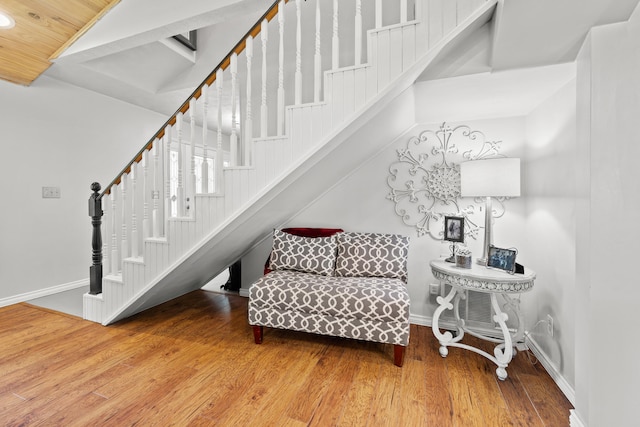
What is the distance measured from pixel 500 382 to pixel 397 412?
74 centimetres

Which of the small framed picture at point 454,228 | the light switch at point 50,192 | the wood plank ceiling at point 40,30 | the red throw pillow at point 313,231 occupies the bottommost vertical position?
the red throw pillow at point 313,231

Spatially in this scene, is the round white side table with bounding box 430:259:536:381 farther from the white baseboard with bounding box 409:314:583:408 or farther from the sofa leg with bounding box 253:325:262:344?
the sofa leg with bounding box 253:325:262:344

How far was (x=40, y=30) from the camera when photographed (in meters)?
2.32

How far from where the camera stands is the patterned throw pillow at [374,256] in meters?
2.31

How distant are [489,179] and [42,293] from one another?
4.55 m

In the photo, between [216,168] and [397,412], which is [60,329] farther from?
[397,412]

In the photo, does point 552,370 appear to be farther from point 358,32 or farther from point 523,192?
point 358,32

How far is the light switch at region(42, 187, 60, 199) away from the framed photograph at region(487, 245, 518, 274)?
4407mm

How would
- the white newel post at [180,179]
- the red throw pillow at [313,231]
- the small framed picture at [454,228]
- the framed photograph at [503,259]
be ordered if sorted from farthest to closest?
the red throw pillow at [313,231]
the white newel post at [180,179]
the small framed picture at [454,228]
the framed photograph at [503,259]

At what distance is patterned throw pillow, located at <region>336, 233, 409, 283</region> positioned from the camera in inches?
91.0

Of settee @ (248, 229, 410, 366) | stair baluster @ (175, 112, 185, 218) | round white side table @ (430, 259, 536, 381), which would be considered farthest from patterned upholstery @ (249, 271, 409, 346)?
stair baluster @ (175, 112, 185, 218)

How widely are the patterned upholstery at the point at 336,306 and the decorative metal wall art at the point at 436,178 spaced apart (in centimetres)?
69

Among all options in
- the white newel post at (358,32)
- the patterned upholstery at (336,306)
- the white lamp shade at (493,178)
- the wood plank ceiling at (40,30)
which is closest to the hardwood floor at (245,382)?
the patterned upholstery at (336,306)

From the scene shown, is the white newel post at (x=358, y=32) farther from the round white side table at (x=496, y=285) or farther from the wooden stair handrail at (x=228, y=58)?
the round white side table at (x=496, y=285)
